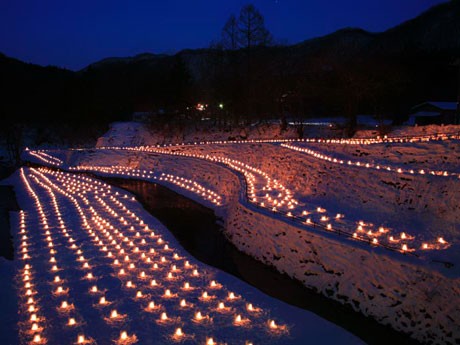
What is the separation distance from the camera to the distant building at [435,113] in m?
22.5

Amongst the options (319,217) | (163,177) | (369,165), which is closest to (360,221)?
(319,217)

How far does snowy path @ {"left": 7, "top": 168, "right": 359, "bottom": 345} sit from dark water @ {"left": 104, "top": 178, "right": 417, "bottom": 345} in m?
0.53

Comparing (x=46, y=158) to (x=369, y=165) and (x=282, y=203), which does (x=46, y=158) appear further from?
(x=369, y=165)

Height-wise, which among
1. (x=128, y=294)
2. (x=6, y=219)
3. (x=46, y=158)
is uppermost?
(x=46, y=158)

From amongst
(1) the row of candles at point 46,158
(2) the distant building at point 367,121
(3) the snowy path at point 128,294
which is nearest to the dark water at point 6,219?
(3) the snowy path at point 128,294

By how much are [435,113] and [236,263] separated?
59.0ft

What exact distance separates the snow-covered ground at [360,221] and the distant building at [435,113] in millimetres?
4083

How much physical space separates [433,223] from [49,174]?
90.8ft

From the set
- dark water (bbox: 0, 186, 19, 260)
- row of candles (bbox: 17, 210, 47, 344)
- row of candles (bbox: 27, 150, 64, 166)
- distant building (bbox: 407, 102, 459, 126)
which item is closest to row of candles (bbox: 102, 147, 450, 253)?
row of candles (bbox: 17, 210, 47, 344)

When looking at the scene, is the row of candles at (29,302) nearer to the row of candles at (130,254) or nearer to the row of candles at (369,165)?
the row of candles at (130,254)

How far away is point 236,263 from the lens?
1238 centimetres

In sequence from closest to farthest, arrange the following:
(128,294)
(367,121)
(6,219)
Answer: (128,294) → (6,219) → (367,121)

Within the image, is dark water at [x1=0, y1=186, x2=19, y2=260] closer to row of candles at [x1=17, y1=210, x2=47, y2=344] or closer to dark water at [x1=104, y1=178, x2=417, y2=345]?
row of candles at [x1=17, y1=210, x2=47, y2=344]

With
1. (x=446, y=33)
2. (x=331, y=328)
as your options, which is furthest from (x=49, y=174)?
(x=446, y=33)
